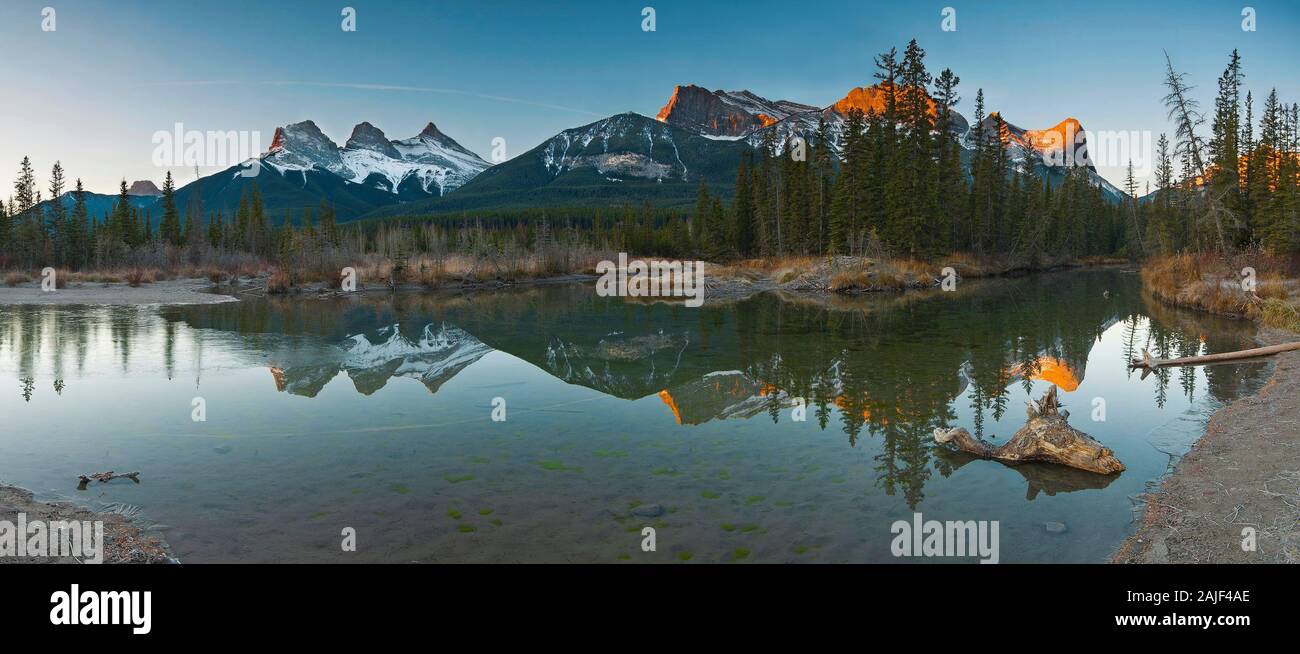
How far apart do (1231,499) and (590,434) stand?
903 cm

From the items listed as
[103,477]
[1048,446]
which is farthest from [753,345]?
[103,477]

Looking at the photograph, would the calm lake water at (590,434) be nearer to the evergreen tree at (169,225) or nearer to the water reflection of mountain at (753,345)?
the water reflection of mountain at (753,345)

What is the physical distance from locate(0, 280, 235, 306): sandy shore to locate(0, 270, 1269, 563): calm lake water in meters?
19.8

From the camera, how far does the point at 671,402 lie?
50.8 feet

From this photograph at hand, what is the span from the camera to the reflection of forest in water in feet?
49.8

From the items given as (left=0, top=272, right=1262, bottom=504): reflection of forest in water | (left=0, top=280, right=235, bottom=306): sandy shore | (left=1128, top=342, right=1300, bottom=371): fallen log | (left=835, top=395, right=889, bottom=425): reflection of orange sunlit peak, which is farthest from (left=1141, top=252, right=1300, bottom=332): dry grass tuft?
(left=0, top=280, right=235, bottom=306): sandy shore

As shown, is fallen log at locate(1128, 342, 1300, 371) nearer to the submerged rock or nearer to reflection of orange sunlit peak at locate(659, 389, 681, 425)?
reflection of orange sunlit peak at locate(659, 389, 681, 425)

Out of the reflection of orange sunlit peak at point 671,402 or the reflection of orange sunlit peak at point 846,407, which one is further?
the reflection of orange sunlit peak at point 671,402

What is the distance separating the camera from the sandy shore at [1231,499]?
704 centimetres

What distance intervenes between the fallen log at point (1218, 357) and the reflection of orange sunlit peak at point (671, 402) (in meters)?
12.8

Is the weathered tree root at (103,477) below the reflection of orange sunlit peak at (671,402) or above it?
below

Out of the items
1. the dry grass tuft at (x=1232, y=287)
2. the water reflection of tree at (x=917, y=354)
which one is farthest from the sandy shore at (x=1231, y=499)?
the dry grass tuft at (x=1232, y=287)

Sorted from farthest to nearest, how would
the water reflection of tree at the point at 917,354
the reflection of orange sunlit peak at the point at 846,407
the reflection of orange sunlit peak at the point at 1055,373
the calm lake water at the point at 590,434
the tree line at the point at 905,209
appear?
1. the tree line at the point at 905,209
2. the reflection of orange sunlit peak at the point at 1055,373
3. the reflection of orange sunlit peak at the point at 846,407
4. the water reflection of tree at the point at 917,354
5. the calm lake water at the point at 590,434
